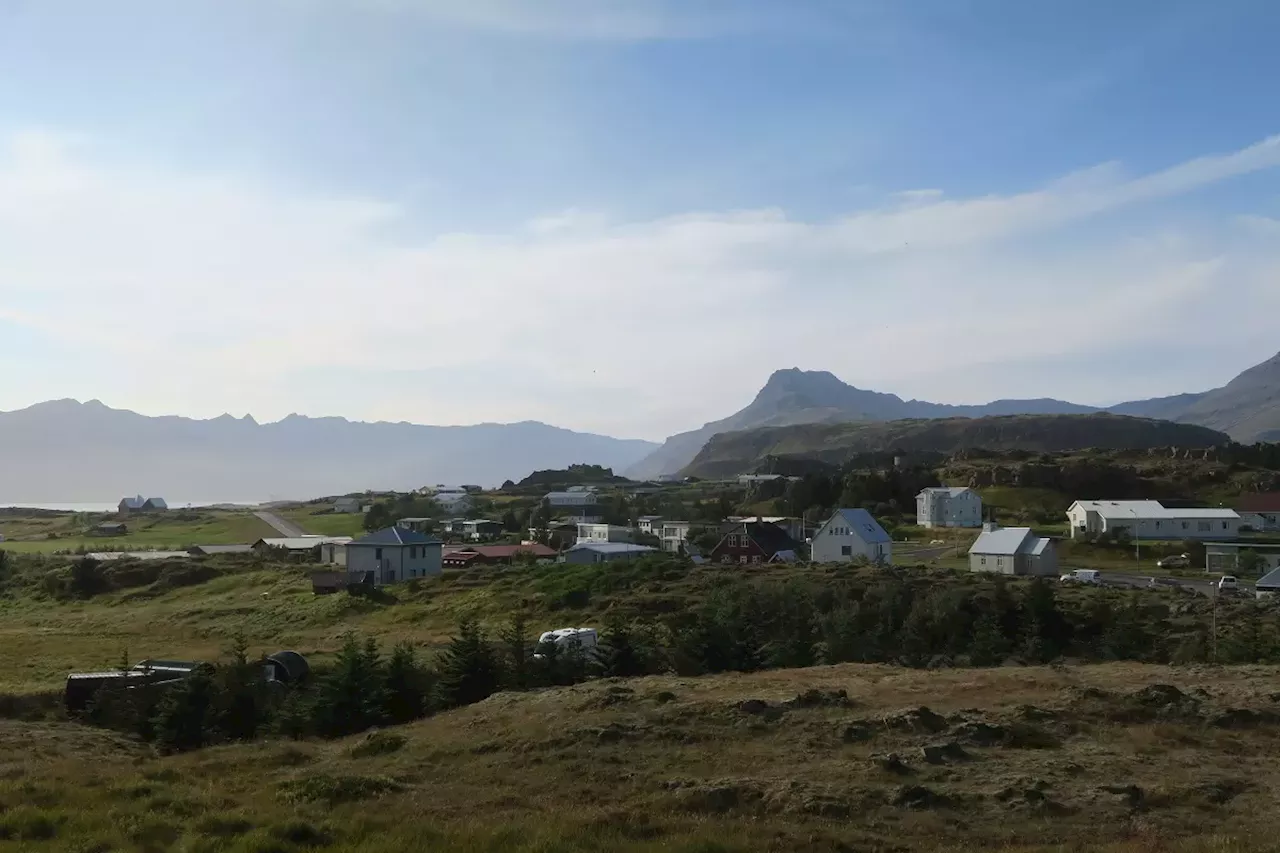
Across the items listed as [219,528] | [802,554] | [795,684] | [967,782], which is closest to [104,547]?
[219,528]

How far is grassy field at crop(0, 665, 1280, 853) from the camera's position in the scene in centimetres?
1131

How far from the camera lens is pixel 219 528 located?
126812mm

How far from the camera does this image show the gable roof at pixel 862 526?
221ft

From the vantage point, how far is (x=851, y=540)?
221 feet

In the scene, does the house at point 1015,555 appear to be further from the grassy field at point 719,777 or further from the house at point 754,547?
the grassy field at point 719,777

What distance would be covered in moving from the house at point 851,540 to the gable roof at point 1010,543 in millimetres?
7266

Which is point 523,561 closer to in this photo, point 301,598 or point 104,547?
point 301,598

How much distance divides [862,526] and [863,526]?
0.35 feet

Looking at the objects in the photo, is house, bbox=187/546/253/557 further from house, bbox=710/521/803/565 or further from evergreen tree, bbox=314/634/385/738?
evergreen tree, bbox=314/634/385/738

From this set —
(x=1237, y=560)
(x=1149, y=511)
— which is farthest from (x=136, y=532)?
(x=1237, y=560)

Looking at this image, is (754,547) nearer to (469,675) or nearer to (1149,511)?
(1149,511)

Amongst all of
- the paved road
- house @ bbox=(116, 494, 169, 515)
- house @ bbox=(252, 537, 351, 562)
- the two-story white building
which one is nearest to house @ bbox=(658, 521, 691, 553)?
house @ bbox=(252, 537, 351, 562)

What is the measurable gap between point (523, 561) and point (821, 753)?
189 feet

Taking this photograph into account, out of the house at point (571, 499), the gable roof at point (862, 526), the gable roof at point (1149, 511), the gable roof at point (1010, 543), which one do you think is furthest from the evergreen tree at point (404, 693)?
the house at point (571, 499)
